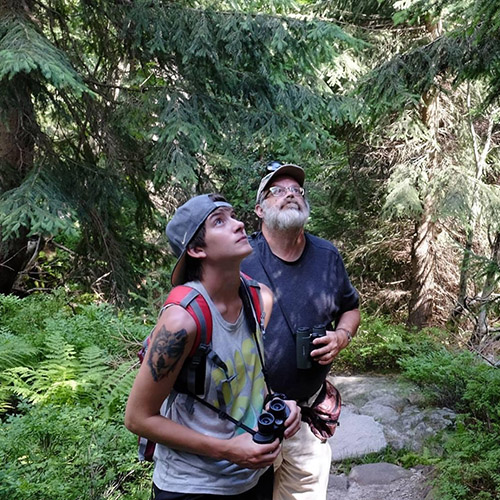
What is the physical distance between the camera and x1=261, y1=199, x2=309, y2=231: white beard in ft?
9.72

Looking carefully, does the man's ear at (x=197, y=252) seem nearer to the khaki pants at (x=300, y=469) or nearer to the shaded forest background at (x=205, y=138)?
the khaki pants at (x=300, y=469)

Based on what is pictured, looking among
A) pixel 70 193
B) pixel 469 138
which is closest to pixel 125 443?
pixel 70 193

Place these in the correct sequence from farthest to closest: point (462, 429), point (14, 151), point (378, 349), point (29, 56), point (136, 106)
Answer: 1. point (378, 349)
2. point (14, 151)
3. point (136, 106)
4. point (29, 56)
5. point (462, 429)

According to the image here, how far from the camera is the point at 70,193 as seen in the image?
25.2 feet

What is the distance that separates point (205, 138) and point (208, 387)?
5.94m

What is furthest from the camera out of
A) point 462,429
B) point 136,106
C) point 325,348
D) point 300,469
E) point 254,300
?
point 136,106

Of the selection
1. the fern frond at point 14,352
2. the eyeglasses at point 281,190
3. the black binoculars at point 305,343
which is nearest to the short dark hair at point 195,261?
the black binoculars at point 305,343

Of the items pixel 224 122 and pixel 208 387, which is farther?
pixel 224 122

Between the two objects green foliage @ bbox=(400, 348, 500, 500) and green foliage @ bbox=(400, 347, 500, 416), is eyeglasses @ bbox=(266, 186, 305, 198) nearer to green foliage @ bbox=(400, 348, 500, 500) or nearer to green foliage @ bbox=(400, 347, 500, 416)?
green foliage @ bbox=(400, 348, 500, 500)

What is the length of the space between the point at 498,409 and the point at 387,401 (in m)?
2.45

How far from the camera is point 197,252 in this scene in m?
1.96

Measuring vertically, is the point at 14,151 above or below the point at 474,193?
above

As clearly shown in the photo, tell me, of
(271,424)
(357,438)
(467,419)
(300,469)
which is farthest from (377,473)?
(271,424)

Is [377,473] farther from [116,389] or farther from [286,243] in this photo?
[286,243]
